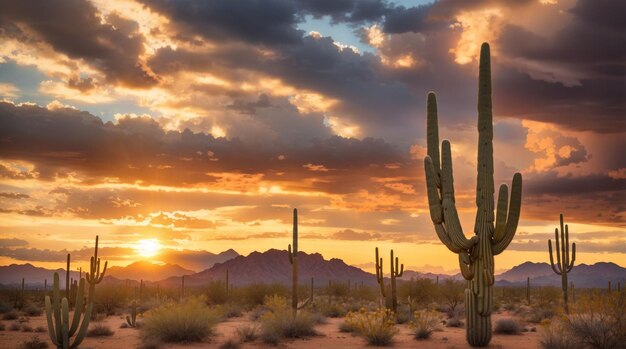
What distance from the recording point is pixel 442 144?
20875mm

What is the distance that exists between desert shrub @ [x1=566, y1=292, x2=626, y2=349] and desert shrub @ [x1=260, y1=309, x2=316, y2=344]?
10435mm

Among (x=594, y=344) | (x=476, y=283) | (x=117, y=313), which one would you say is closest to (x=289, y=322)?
(x=476, y=283)

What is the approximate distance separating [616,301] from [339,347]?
29.9 feet

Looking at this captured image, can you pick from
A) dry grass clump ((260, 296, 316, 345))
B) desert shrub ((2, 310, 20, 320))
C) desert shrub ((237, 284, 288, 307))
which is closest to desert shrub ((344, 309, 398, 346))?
dry grass clump ((260, 296, 316, 345))

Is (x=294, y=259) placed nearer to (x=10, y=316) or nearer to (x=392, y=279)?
(x=392, y=279)

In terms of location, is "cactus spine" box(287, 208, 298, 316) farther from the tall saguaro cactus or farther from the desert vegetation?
the tall saguaro cactus

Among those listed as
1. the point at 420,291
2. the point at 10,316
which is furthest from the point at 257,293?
the point at 10,316

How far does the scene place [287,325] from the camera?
24828 mm

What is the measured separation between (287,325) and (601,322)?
1160cm

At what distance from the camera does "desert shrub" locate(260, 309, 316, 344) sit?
24.5 meters

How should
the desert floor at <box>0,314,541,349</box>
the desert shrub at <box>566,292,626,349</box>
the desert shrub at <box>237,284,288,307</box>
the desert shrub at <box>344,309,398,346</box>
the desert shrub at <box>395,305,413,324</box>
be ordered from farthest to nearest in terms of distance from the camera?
the desert shrub at <box>237,284,288,307</box>
the desert shrub at <box>395,305,413,324</box>
the desert shrub at <box>344,309,398,346</box>
the desert floor at <box>0,314,541,349</box>
the desert shrub at <box>566,292,626,349</box>

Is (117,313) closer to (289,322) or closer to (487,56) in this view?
(289,322)

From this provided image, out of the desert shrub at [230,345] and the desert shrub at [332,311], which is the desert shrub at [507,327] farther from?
the desert shrub at [332,311]

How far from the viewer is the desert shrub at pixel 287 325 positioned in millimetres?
24453
